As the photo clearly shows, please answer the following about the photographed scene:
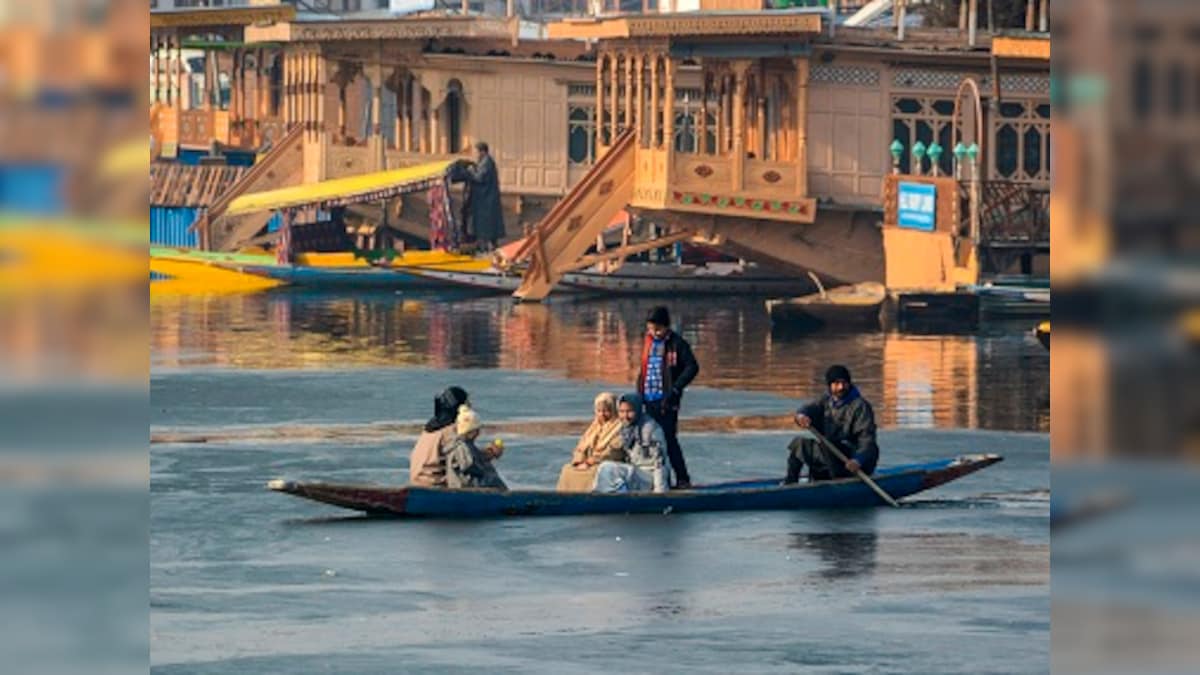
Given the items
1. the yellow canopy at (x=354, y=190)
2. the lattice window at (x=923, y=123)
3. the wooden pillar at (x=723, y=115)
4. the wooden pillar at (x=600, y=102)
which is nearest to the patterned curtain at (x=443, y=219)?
the yellow canopy at (x=354, y=190)

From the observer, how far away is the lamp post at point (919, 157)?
114ft

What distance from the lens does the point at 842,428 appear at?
51.8ft

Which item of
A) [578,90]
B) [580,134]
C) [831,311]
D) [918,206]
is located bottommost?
[831,311]

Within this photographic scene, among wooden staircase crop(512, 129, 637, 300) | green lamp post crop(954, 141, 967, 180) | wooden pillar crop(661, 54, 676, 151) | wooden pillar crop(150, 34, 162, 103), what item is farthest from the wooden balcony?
wooden pillar crop(150, 34, 162, 103)

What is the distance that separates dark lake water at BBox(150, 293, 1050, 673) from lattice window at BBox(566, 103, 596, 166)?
18.0 metres

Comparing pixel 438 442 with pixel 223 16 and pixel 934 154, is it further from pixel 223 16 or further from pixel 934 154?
pixel 223 16

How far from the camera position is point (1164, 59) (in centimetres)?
290

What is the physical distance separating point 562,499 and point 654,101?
80.2 feet

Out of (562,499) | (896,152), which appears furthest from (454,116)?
(562,499)

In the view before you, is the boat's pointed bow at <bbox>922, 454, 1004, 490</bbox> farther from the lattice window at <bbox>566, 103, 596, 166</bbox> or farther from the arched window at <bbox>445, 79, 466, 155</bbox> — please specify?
the arched window at <bbox>445, 79, 466, 155</bbox>

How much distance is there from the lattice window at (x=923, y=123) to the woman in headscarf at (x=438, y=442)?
23.7 meters

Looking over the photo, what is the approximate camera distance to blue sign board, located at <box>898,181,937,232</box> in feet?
116

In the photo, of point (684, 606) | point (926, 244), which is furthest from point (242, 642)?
point (926, 244)

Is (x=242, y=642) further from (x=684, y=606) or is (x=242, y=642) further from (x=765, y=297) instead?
(x=765, y=297)
